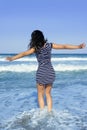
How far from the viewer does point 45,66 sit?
270 inches

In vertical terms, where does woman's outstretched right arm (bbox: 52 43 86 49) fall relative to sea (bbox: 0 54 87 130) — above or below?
above

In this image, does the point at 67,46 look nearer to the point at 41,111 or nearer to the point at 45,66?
the point at 45,66

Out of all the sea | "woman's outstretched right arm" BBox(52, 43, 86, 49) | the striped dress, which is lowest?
the sea

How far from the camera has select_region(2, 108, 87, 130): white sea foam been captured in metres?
6.12

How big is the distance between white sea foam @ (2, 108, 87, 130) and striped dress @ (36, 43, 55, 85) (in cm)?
66

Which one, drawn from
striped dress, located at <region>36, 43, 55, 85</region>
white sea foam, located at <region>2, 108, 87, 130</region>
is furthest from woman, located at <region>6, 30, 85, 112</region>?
white sea foam, located at <region>2, 108, 87, 130</region>

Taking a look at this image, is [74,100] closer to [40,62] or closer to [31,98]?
[31,98]

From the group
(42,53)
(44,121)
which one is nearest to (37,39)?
(42,53)

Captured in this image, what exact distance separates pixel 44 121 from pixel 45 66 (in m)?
1.05

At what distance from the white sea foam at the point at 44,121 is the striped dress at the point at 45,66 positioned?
2.15 ft

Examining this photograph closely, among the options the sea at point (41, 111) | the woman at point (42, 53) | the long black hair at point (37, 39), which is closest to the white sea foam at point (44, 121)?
the sea at point (41, 111)

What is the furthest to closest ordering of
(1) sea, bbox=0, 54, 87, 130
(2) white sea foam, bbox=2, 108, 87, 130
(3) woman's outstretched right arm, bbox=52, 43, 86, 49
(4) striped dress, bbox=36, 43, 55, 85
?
(4) striped dress, bbox=36, 43, 55, 85 → (3) woman's outstretched right arm, bbox=52, 43, 86, 49 → (1) sea, bbox=0, 54, 87, 130 → (2) white sea foam, bbox=2, 108, 87, 130

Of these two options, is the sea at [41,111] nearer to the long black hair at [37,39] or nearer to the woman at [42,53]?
the woman at [42,53]

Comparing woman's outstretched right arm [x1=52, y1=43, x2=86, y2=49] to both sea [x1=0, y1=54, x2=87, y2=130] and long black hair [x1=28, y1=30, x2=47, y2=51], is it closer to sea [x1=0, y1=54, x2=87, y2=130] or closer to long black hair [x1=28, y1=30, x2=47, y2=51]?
long black hair [x1=28, y1=30, x2=47, y2=51]
